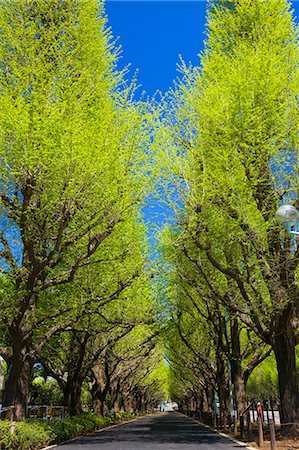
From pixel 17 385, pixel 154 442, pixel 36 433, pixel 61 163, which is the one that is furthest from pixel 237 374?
pixel 61 163

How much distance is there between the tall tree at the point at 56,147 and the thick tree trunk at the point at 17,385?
3 centimetres

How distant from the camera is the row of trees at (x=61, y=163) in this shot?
1283 centimetres

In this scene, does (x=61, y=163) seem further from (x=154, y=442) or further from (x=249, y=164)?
(x=154, y=442)

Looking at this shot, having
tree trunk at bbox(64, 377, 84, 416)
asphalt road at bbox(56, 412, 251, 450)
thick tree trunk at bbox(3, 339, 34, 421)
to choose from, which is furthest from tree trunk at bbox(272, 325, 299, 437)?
tree trunk at bbox(64, 377, 84, 416)

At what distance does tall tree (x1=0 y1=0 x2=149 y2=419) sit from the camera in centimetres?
1274

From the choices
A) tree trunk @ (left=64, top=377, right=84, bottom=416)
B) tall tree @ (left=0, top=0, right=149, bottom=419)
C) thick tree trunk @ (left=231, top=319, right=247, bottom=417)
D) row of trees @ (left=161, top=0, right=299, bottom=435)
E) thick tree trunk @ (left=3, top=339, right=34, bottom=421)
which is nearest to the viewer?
tall tree @ (left=0, top=0, right=149, bottom=419)

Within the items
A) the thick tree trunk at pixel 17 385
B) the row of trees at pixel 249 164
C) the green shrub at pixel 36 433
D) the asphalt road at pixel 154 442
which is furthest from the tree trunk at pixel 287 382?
the thick tree trunk at pixel 17 385

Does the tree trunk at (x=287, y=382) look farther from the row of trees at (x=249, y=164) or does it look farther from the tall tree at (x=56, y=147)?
the tall tree at (x=56, y=147)

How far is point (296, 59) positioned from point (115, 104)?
20.3ft

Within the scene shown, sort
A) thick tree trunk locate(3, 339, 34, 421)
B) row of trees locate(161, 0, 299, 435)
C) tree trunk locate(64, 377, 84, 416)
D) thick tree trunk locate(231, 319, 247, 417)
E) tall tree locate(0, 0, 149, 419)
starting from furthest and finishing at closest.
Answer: tree trunk locate(64, 377, 84, 416), thick tree trunk locate(231, 319, 247, 417), thick tree trunk locate(3, 339, 34, 421), row of trees locate(161, 0, 299, 435), tall tree locate(0, 0, 149, 419)

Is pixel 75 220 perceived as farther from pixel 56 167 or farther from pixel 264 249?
pixel 264 249

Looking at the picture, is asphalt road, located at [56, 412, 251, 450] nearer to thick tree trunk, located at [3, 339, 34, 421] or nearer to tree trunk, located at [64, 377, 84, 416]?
thick tree trunk, located at [3, 339, 34, 421]

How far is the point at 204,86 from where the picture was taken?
55.6ft

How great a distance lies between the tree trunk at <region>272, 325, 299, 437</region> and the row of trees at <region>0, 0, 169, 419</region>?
6.22 m
